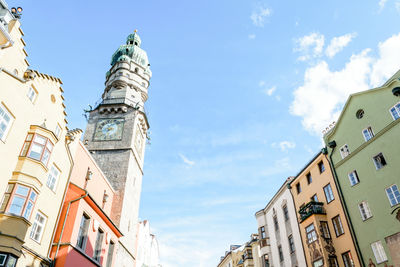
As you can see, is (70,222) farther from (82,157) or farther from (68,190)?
(82,157)

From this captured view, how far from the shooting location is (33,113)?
18.6 metres

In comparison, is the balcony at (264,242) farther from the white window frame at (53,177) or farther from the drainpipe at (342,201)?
the white window frame at (53,177)

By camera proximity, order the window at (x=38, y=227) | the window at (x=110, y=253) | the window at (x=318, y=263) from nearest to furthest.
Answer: the window at (x=38, y=227)
the window at (x=318, y=263)
the window at (x=110, y=253)

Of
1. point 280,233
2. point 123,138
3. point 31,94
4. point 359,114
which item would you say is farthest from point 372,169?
point 123,138

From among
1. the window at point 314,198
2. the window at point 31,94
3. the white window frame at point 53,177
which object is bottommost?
the white window frame at point 53,177

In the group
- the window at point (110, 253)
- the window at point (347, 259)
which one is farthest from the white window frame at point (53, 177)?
the window at point (347, 259)

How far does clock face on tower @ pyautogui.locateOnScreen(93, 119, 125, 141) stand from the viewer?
37.7 metres

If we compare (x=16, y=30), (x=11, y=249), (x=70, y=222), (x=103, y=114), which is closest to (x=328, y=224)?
(x=70, y=222)

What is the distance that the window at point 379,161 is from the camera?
21.8 metres

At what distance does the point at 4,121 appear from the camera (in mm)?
16062

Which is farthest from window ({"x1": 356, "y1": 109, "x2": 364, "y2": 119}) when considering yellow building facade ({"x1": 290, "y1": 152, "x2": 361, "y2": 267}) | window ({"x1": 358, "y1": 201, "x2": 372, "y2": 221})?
window ({"x1": 358, "y1": 201, "x2": 372, "y2": 221})

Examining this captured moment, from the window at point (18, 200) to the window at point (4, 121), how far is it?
2726mm

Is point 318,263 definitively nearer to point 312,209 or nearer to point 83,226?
point 312,209

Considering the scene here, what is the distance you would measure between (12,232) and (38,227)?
2.84m
